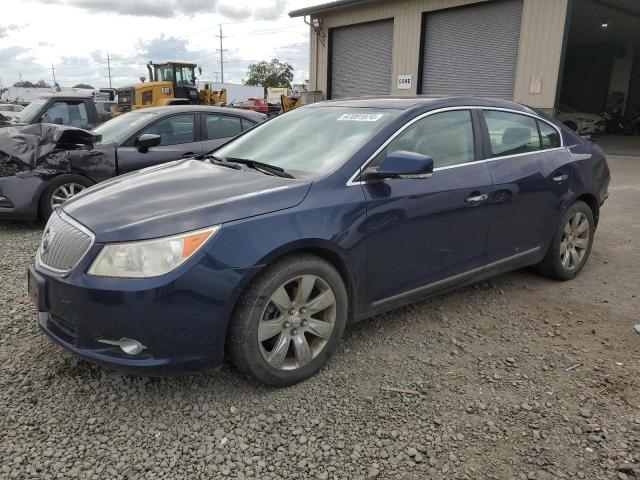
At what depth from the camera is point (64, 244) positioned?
271 cm

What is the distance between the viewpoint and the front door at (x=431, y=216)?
312cm

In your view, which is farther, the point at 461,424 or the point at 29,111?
the point at 29,111

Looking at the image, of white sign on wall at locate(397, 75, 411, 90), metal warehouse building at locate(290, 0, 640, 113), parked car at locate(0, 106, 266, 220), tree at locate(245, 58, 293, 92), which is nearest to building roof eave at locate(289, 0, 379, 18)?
metal warehouse building at locate(290, 0, 640, 113)

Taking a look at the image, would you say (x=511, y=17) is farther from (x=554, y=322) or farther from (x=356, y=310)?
(x=356, y=310)

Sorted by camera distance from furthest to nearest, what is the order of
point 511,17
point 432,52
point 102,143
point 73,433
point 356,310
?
point 432,52
point 511,17
point 102,143
point 356,310
point 73,433

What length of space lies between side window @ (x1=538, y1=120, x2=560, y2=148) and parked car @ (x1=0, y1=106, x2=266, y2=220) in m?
4.10

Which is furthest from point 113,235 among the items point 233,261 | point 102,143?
point 102,143

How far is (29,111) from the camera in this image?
976cm

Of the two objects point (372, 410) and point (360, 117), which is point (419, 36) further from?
point (372, 410)

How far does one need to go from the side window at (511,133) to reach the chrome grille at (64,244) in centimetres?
278

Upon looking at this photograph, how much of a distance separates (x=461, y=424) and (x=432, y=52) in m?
16.0

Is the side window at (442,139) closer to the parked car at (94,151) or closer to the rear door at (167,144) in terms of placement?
the parked car at (94,151)

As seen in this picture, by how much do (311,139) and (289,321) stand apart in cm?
131

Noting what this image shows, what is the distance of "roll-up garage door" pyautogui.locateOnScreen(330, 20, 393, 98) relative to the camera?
720 inches
